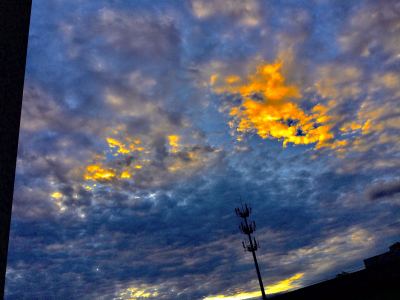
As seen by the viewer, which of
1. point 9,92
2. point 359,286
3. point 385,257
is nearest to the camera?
point 9,92

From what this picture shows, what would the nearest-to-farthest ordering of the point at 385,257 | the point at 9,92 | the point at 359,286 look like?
the point at 9,92 → the point at 359,286 → the point at 385,257

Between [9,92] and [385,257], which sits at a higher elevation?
[385,257]

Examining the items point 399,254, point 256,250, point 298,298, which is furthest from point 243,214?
point 298,298

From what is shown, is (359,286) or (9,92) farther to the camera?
(359,286)

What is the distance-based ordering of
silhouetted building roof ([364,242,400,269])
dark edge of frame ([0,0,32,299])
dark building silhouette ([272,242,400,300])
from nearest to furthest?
dark edge of frame ([0,0,32,299]) < dark building silhouette ([272,242,400,300]) < silhouetted building roof ([364,242,400,269])

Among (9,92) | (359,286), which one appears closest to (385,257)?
(359,286)

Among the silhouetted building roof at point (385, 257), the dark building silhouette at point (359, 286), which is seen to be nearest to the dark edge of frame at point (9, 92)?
the dark building silhouette at point (359, 286)

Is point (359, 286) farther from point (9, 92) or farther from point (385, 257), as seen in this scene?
point (9, 92)

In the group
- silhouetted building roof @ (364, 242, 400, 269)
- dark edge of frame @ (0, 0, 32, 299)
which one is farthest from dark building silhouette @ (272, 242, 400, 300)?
dark edge of frame @ (0, 0, 32, 299)

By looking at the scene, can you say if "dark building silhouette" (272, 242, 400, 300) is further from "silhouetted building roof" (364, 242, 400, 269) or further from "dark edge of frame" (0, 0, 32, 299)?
"dark edge of frame" (0, 0, 32, 299)

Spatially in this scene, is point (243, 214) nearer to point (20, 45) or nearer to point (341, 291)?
point (341, 291)

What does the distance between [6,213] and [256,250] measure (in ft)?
97.4

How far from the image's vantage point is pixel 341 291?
10.4 m

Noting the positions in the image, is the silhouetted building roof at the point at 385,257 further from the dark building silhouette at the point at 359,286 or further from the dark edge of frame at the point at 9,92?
the dark edge of frame at the point at 9,92
